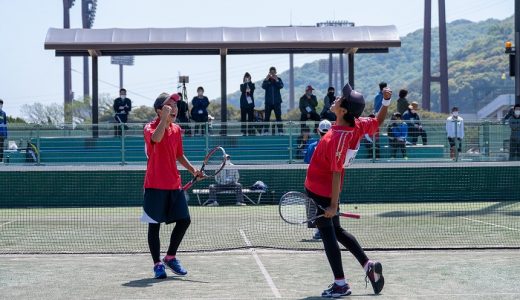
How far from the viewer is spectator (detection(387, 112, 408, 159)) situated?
74.3 feet

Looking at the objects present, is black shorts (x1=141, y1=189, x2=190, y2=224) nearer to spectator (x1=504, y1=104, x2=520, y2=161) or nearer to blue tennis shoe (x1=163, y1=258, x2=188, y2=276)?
blue tennis shoe (x1=163, y1=258, x2=188, y2=276)

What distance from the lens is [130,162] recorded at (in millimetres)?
22859

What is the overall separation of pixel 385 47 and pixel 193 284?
17280 mm

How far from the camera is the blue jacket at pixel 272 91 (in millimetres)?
24906

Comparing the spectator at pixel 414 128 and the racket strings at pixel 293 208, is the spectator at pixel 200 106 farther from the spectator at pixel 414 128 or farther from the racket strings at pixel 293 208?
the racket strings at pixel 293 208

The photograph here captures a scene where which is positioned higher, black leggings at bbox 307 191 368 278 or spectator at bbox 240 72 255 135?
spectator at bbox 240 72 255 135

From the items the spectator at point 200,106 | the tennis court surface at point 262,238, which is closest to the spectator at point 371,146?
the tennis court surface at point 262,238

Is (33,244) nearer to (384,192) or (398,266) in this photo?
(398,266)

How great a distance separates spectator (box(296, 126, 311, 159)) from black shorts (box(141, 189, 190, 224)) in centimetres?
1226

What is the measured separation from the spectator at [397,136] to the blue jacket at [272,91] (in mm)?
3404

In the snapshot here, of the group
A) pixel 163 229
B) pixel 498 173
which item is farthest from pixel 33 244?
pixel 498 173

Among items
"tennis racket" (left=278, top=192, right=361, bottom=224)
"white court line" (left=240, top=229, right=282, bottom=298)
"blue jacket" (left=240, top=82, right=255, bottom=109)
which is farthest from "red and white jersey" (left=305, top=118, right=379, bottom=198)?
"blue jacket" (left=240, top=82, right=255, bottom=109)

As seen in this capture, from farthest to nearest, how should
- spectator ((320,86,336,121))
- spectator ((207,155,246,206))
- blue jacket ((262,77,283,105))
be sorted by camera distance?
blue jacket ((262,77,283,105))
spectator ((320,86,336,121))
spectator ((207,155,246,206))

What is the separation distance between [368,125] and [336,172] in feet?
2.26
